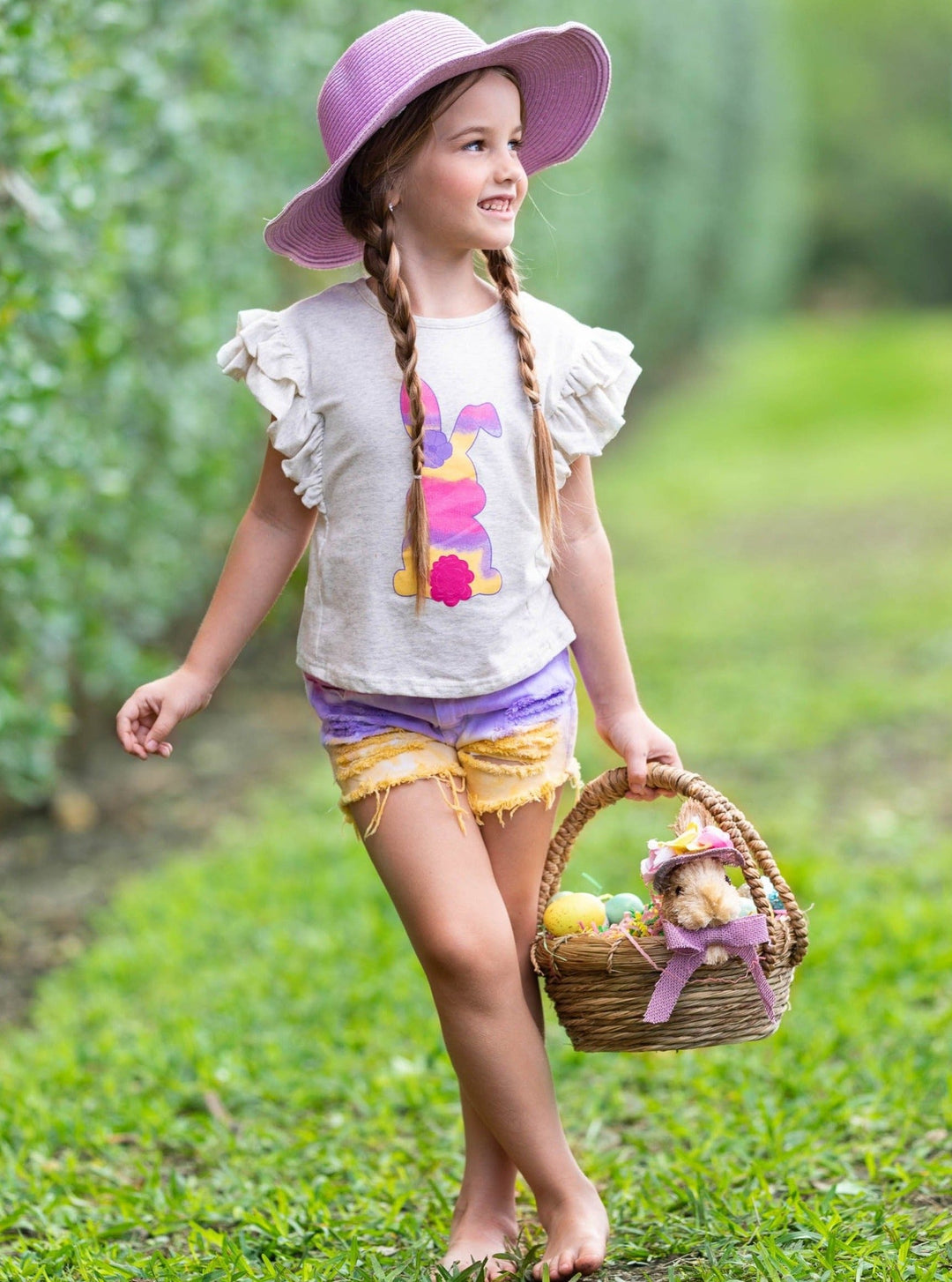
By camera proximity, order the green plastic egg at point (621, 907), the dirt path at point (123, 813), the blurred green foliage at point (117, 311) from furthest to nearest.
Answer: the dirt path at point (123, 813), the blurred green foliage at point (117, 311), the green plastic egg at point (621, 907)

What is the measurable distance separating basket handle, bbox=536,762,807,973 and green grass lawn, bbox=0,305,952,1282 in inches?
20.0

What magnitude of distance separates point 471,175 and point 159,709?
0.91 metres

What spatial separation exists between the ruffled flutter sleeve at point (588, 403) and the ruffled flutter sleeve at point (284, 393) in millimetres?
351

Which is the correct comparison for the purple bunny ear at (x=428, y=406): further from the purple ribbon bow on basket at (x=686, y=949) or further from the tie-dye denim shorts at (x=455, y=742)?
the purple ribbon bow on basket at (x=686, y=949)

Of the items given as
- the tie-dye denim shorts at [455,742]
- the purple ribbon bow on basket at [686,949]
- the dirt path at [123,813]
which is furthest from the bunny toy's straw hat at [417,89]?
the dirt path at [123,813]

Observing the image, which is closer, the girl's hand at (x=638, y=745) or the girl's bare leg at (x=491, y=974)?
the girl's bare leg at (x=491, y=974)

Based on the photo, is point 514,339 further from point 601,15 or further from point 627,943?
point 601,15

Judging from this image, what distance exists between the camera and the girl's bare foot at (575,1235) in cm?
237

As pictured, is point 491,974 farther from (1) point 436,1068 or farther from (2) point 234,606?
(1) point 436,1068

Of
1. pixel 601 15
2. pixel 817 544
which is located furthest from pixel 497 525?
pixel 601 15

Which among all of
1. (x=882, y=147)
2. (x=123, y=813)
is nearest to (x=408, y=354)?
(x=123, y=813)

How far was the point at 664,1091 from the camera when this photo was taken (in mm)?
3379

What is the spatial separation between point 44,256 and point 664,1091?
2.53 meters

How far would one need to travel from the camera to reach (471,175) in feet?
7.42
